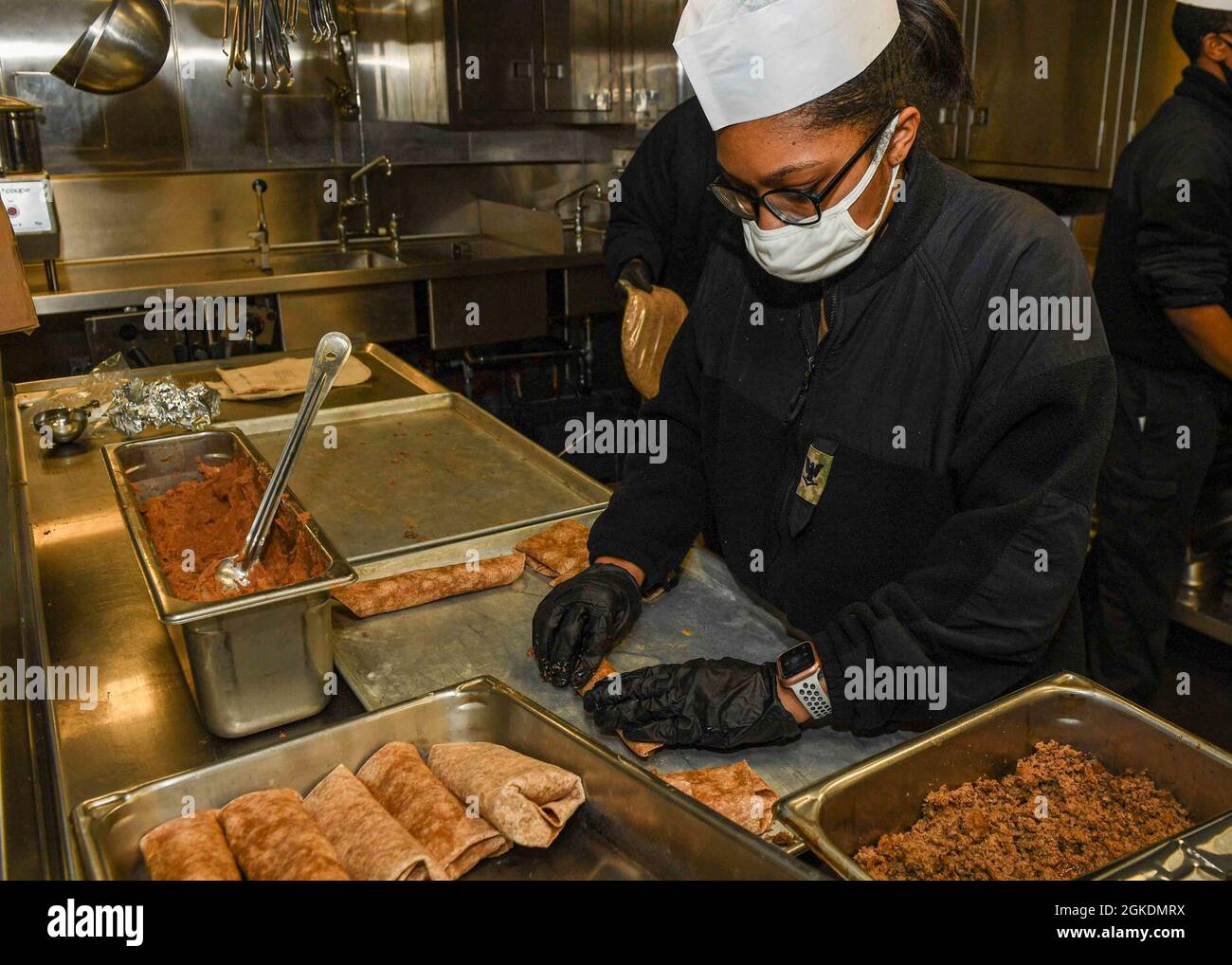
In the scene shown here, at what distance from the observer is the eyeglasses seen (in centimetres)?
132

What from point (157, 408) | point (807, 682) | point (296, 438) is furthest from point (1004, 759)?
point (157, 408)

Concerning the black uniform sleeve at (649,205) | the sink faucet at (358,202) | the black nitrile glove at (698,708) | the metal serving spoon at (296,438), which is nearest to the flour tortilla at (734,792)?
the black nitrile glove at (698,708)

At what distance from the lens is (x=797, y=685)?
1284mm

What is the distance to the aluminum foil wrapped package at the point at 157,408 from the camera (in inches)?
94.1

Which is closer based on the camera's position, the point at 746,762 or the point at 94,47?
the point at 746,762

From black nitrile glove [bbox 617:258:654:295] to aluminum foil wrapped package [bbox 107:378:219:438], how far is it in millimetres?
1180

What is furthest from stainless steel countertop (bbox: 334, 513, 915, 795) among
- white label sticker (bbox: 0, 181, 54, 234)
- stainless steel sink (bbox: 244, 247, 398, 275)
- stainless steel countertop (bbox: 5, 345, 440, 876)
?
stainless steel sink (bbox: 244, 247, 398, 275)

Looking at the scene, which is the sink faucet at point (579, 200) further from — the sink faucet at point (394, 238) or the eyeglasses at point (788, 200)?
the eyeglasses at point (788, 200)

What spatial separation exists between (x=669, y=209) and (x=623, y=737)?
2.14 metres
